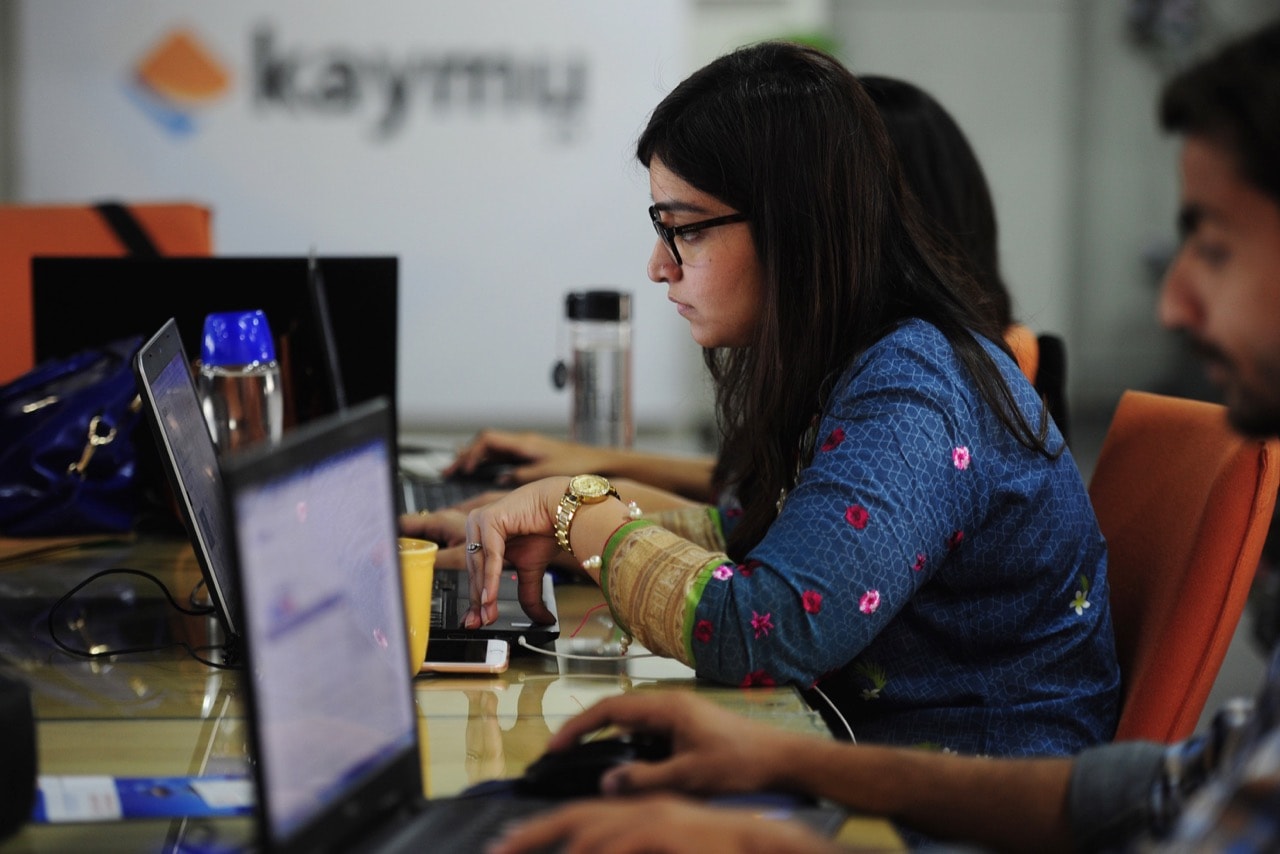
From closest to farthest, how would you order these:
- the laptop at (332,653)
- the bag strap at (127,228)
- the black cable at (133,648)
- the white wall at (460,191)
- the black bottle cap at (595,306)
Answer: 1. the laptop at (332,653)
2. the black cable at (133,648)
3. the black bottle cap at (595,306)
4. the bag strap at (127,228)
5. the white wall at (460,191)

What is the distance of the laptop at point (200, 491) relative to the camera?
3.79ft

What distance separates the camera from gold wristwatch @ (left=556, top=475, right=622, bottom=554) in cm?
129

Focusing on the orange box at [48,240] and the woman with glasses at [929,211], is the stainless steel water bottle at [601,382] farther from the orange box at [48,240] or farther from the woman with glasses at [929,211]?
the orange box at [48,240]

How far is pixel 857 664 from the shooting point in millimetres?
1300

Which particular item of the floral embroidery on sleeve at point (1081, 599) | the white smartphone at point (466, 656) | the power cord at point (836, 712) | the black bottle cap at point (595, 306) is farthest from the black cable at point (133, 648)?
the black bottle cap at point (595, 306)

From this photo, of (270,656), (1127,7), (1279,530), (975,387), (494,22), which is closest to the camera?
(270,656)

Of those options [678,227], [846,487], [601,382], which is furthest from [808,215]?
[601,382]

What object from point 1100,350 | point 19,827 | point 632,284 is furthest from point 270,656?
point 1100,350

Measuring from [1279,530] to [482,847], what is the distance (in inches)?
148

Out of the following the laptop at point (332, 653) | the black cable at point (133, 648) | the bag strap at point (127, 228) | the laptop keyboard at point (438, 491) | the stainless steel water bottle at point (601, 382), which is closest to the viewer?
the laptop at point (332, 653)

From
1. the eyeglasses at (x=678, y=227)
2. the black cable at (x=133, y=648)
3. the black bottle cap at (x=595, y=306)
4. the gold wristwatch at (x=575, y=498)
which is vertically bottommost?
the black cable at (x=133, y=648)

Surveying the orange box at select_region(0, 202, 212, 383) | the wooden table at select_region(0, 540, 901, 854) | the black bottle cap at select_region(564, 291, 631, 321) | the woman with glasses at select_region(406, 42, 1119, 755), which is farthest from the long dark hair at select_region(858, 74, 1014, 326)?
the orange box at select_region(0, 202, 212, 383)

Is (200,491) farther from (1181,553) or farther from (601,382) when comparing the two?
(601,382)

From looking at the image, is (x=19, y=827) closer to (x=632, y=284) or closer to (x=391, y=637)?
(x=391, y=637)
